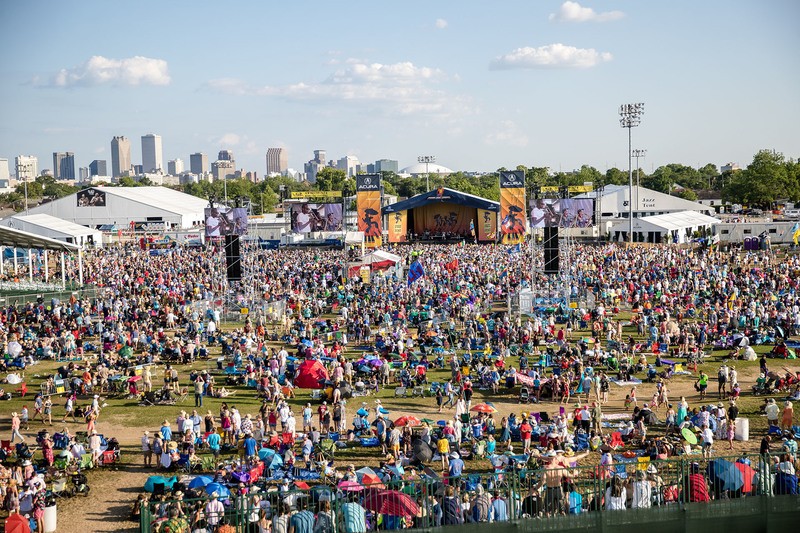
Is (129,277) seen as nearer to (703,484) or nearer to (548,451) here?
(548,451)

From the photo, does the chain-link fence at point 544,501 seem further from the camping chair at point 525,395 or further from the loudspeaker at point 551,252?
the loudspeaker at point 551,252

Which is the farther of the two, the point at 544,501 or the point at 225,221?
the point at 225,221

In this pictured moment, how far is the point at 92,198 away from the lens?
85.9 metres

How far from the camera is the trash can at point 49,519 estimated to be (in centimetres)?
1361

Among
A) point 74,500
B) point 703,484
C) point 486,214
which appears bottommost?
point 74,500

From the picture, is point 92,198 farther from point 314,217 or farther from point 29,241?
point 314,217

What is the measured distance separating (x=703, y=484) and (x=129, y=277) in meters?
37.0

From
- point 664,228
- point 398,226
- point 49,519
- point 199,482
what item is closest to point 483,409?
point 199,482

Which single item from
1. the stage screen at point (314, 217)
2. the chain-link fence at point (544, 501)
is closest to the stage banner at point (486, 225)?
the stage screen at point (314, 217)

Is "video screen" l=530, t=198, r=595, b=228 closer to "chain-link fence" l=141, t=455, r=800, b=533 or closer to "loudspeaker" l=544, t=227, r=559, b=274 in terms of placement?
"loudspeaker" l=544, t=227, r=559, b=274

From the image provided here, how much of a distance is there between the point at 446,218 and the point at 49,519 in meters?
65.2

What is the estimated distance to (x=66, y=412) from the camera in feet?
67.9

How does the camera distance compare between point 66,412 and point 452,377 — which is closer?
point 66,412

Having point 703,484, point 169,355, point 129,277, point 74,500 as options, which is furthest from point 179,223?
point 703,484
